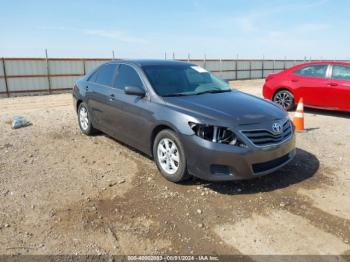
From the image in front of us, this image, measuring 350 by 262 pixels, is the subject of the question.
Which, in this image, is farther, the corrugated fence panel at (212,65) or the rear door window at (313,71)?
the corrugated fence panel at (212,65)

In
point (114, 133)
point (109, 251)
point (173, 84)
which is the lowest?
point (109, 251)

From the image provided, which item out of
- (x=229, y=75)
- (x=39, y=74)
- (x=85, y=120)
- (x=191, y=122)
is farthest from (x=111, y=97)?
(x=229, y=75)

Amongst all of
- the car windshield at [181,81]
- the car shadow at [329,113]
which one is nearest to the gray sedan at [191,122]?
the car windshield at [181,81]

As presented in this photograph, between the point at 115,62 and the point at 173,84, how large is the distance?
152 cm

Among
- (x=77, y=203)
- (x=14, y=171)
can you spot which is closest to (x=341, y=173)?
(x=77, y=203)

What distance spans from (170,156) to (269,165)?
1.28 metres

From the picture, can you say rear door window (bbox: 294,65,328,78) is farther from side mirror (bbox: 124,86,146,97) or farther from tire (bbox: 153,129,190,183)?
tire (bbox: 153,129,190,183)

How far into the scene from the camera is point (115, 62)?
19.8ft

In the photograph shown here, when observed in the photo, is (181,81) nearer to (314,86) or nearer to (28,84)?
(314,86)

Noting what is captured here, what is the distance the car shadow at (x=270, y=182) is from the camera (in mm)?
4355

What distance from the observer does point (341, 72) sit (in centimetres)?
891

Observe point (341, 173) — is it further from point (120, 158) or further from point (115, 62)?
point (115, 62)

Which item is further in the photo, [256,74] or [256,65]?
[256,74]

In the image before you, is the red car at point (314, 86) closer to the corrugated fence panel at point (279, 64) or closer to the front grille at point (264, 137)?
the front grille at point (264, 137)
